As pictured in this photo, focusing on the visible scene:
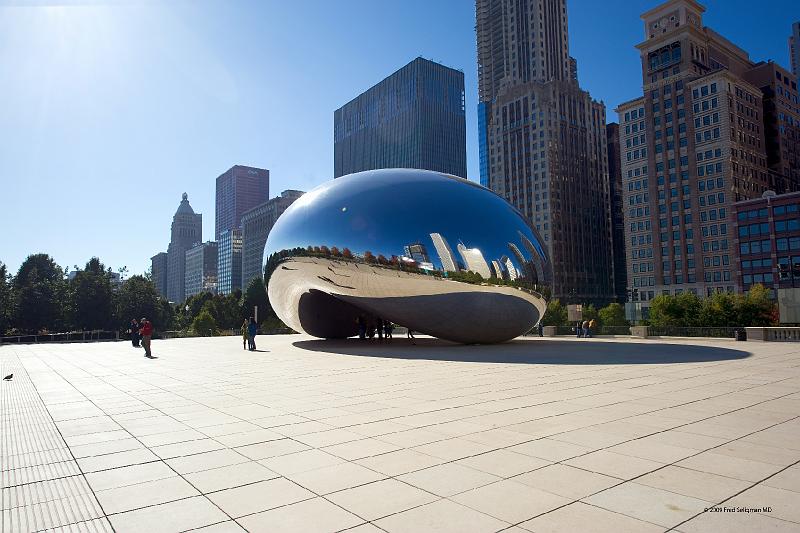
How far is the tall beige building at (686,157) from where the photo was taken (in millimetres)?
99188

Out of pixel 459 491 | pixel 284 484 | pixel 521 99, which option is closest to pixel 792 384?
pixel 459 491

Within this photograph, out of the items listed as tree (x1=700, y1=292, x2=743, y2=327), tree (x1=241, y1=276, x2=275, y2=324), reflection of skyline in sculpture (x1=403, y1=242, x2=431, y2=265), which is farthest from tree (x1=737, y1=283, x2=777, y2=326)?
tree (x1=241, y1=276, x2=275, y2=324)

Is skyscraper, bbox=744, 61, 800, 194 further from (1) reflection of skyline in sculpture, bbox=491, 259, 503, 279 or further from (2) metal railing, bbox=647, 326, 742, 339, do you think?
(1) reflection of skyline in sculpture, bbox=491, 259, 503, 279

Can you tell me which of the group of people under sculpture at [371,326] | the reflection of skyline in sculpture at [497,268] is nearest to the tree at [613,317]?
the group of people under sculpture at [371,326]

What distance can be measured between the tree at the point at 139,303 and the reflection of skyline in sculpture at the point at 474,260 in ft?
202

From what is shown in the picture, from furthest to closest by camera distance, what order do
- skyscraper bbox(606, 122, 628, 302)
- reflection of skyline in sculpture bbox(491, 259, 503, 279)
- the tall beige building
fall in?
skyscraper bbox(606, 122, 628, 302)
the tall beige building
reflection of skyline in sculpture bbox(491, 259, 503, 279)

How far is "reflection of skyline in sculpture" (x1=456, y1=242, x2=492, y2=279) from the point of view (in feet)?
62.7

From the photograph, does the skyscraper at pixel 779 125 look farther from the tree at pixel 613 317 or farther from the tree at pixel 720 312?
the tree at pixel 720 312

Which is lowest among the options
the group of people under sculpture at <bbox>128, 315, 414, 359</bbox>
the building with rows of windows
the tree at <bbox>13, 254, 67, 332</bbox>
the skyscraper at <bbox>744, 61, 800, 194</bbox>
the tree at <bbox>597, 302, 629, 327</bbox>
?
the tree at <bbox>597, 302, 629, 327</bbox>

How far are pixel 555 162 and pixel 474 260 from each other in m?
128

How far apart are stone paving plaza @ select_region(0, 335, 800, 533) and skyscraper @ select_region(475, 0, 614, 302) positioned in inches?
4795

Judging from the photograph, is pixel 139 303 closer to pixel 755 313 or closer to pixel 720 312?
pixel 720 312

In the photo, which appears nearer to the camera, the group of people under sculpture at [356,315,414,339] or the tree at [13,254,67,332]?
the group of people under sculpture at [356,315,414,339]

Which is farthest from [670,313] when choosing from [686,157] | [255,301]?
[686,157]
